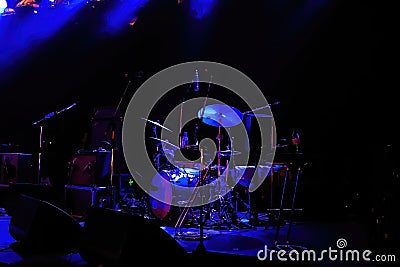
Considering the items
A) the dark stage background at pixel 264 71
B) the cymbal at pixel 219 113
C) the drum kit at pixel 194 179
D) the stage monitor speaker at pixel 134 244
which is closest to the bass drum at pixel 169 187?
the drum kit at pixel 194 179

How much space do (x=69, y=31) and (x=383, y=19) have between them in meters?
6.40

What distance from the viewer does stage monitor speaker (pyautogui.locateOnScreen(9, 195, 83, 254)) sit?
3.58 metres

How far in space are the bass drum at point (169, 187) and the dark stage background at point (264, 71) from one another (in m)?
1.61

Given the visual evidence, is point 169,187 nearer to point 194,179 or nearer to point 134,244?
point 194,179

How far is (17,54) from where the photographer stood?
8.86m

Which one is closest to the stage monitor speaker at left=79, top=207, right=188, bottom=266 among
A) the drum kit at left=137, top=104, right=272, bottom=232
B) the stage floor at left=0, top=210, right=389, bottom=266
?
the stage floor at left=0, top=210, right=389, bottom=266

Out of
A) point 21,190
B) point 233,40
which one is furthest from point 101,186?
point 233,40

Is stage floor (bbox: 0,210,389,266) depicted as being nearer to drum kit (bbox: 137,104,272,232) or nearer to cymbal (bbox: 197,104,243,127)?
drum kit (bbox: 137,104,272,232)

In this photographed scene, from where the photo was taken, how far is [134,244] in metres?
2.73

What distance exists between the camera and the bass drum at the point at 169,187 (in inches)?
236

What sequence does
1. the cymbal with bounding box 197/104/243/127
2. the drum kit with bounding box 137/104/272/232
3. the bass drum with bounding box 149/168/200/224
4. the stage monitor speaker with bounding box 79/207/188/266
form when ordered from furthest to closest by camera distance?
the bass drum with bounding box 149/168/200/224, the drum kit with bounding box 137/104/272/232, the cymbal with bounding box 197/104/243/127, the stage monitor speaker with bounding box 79/207/188/266

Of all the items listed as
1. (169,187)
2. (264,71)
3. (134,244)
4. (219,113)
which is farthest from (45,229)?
(264,71)

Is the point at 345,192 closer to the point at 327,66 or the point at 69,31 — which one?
the point at 327,66

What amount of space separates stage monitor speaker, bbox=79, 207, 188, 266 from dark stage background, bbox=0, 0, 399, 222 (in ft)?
10.7
